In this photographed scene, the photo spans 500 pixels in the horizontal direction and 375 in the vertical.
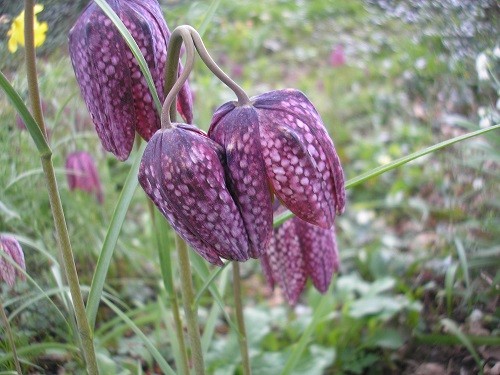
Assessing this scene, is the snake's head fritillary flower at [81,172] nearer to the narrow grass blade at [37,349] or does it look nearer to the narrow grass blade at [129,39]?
the narrow grass blade at [37,349]

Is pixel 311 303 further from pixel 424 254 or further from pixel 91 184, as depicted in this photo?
pixel 91 184

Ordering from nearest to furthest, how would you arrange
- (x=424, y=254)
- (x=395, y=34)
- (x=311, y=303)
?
(x=311, y=303) → (x=424, y=254) → (x=395, y=34)

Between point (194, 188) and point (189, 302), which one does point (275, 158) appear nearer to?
point (194, 188)

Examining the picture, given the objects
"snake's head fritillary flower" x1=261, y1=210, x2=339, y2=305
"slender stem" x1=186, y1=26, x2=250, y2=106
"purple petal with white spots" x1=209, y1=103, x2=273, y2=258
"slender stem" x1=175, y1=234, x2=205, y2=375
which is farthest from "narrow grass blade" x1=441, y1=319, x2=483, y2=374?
"slender stem" x1=186, y1=26, x2=250, y2=106

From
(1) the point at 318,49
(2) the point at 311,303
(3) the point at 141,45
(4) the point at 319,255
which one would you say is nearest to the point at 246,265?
(2) the point at 311,303

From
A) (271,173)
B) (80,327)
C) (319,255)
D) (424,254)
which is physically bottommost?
(424,254)

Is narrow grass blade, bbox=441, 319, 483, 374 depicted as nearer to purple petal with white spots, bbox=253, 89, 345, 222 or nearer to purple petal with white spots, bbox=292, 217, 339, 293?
purple petal with white spots, bbox=292, 217, 339, 293
